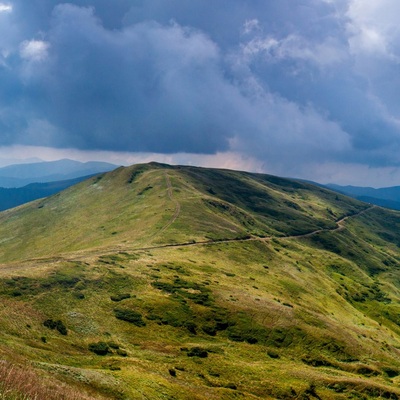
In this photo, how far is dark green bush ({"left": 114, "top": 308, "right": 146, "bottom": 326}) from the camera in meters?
65.5

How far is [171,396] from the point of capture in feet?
126

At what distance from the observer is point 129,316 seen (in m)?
66.7

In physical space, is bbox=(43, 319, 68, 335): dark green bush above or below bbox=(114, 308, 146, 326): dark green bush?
above

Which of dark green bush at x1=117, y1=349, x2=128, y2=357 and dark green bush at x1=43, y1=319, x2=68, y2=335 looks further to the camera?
dark green bush at x1=43, y1=319, x2=68, y2=335

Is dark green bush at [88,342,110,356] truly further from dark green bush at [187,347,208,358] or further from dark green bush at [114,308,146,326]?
dark green bush at [187,347,208,358]

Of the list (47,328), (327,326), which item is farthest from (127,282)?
(327,326)

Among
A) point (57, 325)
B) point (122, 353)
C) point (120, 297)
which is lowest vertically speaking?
point (122, 353)

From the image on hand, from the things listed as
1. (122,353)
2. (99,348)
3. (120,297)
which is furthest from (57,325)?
(120,297)

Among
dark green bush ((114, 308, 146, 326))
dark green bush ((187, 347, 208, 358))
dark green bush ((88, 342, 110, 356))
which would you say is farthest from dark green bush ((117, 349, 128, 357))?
dark green bush ((114, 308, 146, 326))

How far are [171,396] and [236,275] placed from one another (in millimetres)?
82432

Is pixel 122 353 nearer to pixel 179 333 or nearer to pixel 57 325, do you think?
pixel 57 325

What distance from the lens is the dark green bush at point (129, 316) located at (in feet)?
215

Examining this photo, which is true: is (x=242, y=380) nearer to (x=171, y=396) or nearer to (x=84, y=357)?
(x=171, y=396)

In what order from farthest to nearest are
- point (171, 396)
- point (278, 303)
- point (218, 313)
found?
point (278, 303) < point (218, 313) < point (171, 396)
